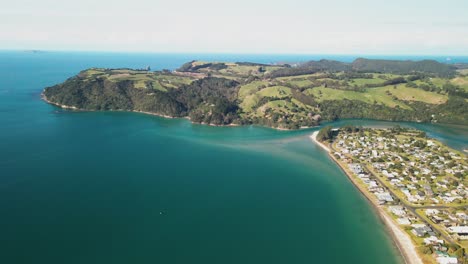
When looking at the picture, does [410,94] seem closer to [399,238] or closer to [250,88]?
[250,88]

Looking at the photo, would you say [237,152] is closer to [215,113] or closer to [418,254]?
[215,113]

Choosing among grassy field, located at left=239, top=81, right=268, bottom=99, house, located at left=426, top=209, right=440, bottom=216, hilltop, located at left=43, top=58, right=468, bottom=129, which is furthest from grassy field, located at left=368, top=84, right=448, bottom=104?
house, located at left=426, top=209, right=440, bottom=216

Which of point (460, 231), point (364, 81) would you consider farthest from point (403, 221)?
point (364, 81)

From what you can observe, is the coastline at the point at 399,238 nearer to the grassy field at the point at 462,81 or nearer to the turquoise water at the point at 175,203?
the turquoise water at the point at 175,203

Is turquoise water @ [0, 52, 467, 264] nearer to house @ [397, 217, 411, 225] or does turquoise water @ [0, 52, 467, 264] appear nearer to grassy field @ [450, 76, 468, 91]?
house @ [397, 217, 411, 225]

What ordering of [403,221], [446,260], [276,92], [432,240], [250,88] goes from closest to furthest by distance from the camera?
[446,260]
[432,240]
[403,221]
[276,92]
[250,88]

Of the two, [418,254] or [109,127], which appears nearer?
[418,254]

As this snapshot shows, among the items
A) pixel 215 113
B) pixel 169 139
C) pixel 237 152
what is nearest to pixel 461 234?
pixel 237 152
